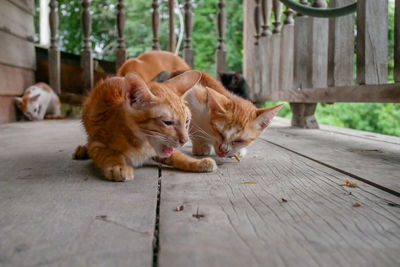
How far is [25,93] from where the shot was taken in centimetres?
404

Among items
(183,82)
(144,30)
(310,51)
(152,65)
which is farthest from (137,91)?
(144,30)

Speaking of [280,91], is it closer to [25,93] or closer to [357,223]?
[357,223]

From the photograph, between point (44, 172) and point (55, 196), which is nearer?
point (55, 196)

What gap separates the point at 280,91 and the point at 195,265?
10.1 ft

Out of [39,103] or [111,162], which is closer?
[111,162]

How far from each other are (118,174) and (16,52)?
10.6 ft

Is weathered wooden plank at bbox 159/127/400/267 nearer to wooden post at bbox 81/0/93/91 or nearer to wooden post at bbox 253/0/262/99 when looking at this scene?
wooden post at bbox 253/0/262/99

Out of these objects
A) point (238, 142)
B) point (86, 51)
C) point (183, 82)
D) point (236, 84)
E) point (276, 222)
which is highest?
point (86, 51)

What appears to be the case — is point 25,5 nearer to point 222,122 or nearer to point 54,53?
point 54,53

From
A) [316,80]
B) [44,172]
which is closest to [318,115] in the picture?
[316,80]

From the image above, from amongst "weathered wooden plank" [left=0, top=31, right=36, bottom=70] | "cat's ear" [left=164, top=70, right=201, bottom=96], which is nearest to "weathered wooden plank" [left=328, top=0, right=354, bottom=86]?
"cat's ear" [left=164, top=70, right=201, bottom=96]

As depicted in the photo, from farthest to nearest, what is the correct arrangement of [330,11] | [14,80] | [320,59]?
[14,80], [320,59], [330,11]

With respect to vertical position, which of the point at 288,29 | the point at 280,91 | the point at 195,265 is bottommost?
the point at 195,265

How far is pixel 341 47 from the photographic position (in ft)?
8.23
